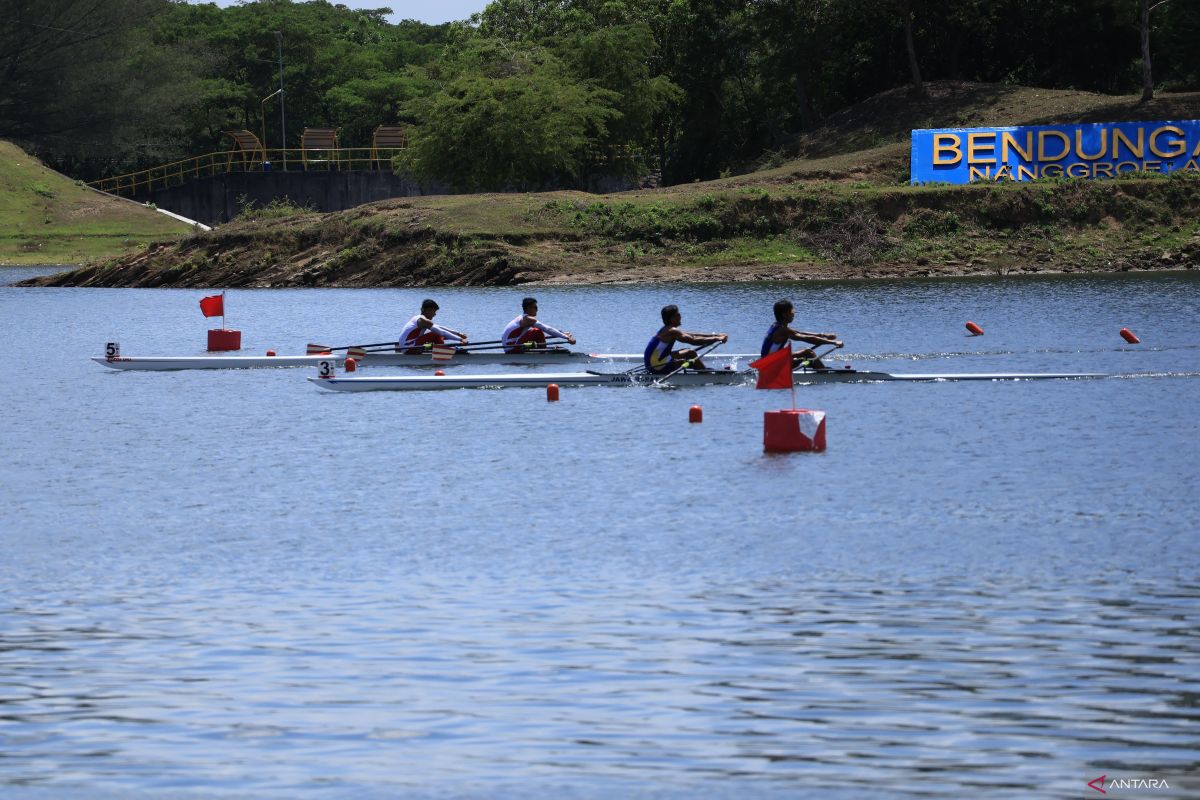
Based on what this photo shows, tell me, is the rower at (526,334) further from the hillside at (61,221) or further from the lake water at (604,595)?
the hillside at (61,221)

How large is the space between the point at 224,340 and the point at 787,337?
62.3 ft

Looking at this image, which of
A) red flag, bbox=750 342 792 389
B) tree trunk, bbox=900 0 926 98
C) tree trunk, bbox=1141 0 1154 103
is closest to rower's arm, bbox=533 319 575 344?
red flag, bbox=750 342 792 389

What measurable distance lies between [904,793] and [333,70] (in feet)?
397

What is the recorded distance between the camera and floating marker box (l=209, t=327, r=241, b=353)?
4266 cm

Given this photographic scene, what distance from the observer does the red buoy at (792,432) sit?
2397cm

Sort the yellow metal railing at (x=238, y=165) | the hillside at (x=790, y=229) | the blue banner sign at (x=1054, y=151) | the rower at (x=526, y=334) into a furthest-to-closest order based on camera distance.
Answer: the yellow metal railing at (x=238, y=165), the blue banner sign at (x=1054, y=151), the hillside at (x=790, y=229), the rower at (x=526, y=334)

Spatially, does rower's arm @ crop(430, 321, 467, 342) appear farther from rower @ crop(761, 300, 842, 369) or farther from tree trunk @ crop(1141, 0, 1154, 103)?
tree trunk @ crop(1141, 0, 1154, 103)

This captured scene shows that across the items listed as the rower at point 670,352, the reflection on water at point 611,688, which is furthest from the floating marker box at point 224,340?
the reflection on water at point 611,688

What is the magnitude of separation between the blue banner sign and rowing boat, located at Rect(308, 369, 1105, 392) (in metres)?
40.6

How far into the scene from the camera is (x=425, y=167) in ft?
270

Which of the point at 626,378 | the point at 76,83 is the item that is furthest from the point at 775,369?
the point at 76,83

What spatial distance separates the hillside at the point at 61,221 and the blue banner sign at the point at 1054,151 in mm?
46341

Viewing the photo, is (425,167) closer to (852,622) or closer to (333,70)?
(333,70)

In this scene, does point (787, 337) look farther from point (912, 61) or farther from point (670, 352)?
point (912, 61)
